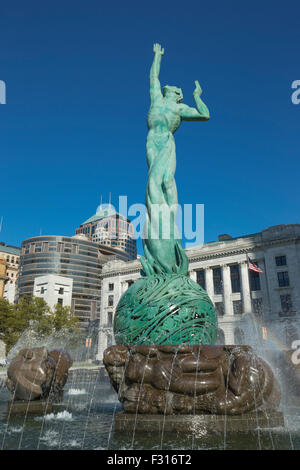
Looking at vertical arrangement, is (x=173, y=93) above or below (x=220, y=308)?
above

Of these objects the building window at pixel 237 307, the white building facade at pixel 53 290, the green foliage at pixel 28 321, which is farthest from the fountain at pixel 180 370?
the white building facade at pixel 53 290

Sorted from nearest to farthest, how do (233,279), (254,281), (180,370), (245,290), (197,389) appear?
(197,389) → (180,370) → (245,290) → (254,281) → (233,279)

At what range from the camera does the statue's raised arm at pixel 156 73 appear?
14531 millimetres

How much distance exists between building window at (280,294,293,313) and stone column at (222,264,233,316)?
25.2 ft

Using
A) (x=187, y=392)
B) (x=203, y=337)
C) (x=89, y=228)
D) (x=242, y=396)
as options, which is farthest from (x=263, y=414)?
(x=89, y=228)

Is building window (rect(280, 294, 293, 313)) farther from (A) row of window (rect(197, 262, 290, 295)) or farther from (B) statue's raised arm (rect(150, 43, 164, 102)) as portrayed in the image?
(B) statue's raised arm (rect(150, 43, 164, 102))

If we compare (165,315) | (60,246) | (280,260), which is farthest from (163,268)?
(60,246)

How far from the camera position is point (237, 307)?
5603 centimetres

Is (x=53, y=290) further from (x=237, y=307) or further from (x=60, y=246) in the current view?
(x=60, y=246)

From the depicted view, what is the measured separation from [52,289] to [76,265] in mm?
40494

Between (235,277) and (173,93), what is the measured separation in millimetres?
47431

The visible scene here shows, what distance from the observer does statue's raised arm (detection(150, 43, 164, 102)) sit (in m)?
14.5

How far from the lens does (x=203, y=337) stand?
417 inches
